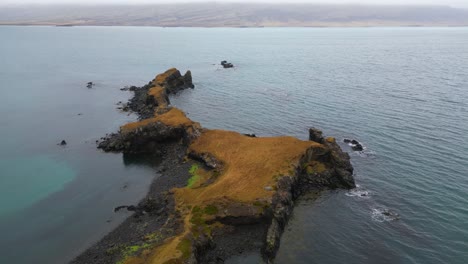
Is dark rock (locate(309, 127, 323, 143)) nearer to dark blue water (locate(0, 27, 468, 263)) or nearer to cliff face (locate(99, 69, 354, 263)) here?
cliff face (locate(99, 69, 354, 263))

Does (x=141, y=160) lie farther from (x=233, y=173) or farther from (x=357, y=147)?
(x=357, y=147)

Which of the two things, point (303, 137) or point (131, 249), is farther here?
point (303, 137)

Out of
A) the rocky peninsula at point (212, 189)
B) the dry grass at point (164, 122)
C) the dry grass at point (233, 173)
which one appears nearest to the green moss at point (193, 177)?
the rocky peninsula at point (212, 189)

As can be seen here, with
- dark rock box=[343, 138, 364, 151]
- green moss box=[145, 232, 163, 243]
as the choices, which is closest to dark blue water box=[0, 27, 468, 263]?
dark rock box=[343, 138, 364, 151]

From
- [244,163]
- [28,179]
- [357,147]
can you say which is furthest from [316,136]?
[28,179]

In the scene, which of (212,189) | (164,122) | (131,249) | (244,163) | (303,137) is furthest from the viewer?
(303,137)

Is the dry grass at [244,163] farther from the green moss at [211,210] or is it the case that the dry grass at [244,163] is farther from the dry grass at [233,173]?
the green moss at [211,210]
